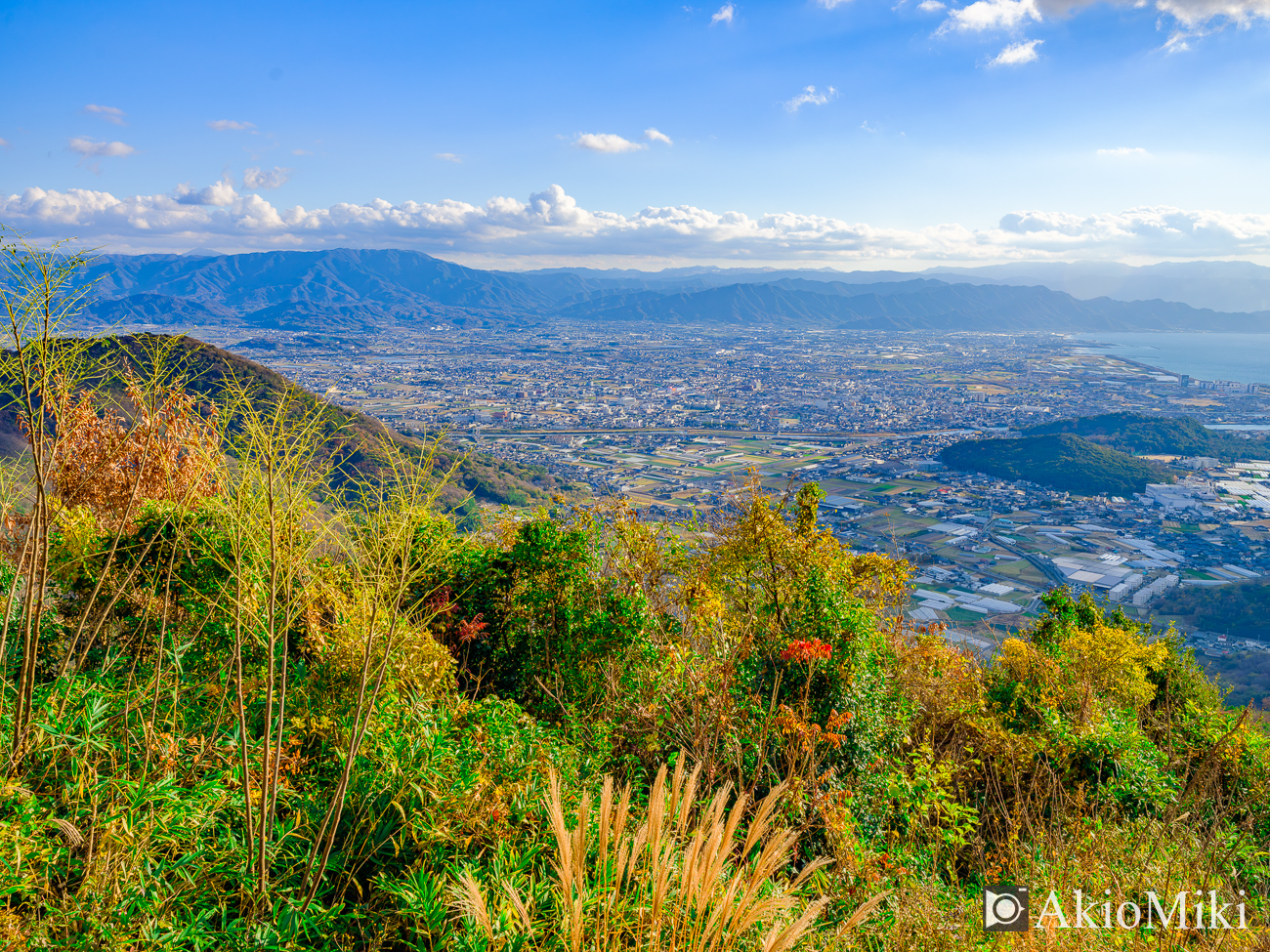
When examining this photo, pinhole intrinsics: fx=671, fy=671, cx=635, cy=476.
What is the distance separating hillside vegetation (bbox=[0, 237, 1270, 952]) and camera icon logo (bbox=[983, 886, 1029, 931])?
0.36 ft

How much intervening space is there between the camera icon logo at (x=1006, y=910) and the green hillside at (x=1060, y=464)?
45.6 m

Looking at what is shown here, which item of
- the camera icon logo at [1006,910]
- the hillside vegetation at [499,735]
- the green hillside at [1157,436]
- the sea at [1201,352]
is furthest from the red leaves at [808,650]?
the sea at [1201,352]

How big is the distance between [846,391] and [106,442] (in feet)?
272

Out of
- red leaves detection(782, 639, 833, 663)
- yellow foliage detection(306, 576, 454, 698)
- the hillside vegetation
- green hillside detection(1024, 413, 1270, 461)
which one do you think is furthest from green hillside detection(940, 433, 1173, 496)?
yellow foliage detection(306, 576, 454, 698)

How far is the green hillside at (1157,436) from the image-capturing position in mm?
51469

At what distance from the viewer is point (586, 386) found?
83.7m

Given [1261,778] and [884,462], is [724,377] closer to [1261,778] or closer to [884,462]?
[884,462]

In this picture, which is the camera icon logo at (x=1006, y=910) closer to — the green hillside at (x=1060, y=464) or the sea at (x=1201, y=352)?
the green hillside at (x=1060, y=464)

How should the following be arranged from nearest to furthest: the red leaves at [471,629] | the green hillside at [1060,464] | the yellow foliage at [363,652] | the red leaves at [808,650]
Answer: the yellow foliage at [363,652]
the red leaves at [808,650]
the red leaves at [471,629]
the green hillside at [1060,464]

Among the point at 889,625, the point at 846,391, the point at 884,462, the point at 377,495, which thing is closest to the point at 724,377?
the point at 846,391

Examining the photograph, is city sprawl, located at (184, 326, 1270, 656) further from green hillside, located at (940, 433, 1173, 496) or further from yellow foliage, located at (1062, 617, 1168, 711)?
yellow foliage, located at (1062, 617, 1168, 711)

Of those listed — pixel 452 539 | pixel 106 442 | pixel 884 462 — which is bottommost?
pixel 884 462

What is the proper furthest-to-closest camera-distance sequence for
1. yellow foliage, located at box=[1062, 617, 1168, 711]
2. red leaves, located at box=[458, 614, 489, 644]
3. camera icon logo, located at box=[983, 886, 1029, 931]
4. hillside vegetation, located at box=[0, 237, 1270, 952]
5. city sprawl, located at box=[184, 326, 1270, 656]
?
city sprawl, located at box=[184, 326, 1270, 656], yellow foliage, located at box=[1062, 617, 1168, 711], red leaves, located at box=[458, 614, 489, 644], camera icon logo, located at box=[983, 886, 1029, 931], hillside vegetation, located at box=[0, 237, 1270, 952]

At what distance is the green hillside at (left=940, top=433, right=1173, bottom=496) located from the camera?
42.2 metres
